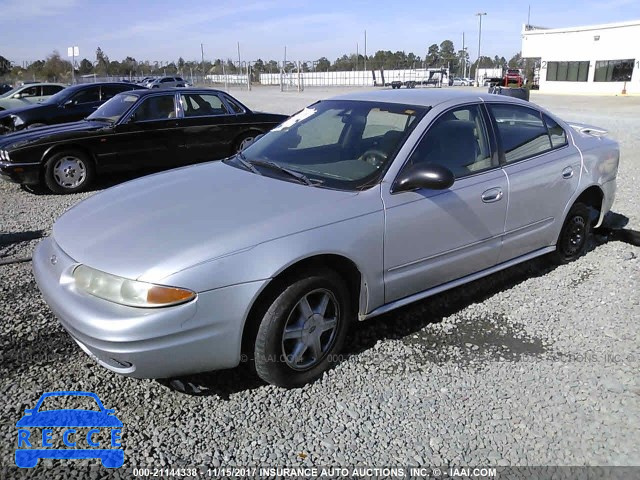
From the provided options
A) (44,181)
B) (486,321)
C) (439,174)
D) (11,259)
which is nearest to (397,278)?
(439,174)

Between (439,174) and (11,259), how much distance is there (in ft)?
13.3

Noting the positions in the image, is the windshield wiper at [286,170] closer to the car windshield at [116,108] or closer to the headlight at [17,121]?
the car windshield at [116,108]

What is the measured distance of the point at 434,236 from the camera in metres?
3.52

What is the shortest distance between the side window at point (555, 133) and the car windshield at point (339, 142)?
146 cm

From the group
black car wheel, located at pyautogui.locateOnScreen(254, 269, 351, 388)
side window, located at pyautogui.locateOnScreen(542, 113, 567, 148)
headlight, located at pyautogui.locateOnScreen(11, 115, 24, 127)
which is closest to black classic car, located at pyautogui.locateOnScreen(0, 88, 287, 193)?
headlight, located at pyautogui.locateOnScreen(11, 115, 24, 127)

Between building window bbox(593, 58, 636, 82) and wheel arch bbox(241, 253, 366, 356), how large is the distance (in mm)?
44771

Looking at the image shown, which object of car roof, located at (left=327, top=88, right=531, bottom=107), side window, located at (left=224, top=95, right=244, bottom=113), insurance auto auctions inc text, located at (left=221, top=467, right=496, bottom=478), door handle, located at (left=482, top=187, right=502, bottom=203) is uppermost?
car roof, located at (left=327, top=88, right=531, bottom=107)

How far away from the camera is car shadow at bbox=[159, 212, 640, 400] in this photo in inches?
123

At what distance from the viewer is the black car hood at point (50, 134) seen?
7.60 meters

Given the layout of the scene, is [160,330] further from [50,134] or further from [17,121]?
[17,121]

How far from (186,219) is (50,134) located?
231 inches

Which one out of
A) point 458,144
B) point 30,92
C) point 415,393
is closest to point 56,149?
point 458,144

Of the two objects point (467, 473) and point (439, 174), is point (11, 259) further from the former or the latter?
point (467, 473)

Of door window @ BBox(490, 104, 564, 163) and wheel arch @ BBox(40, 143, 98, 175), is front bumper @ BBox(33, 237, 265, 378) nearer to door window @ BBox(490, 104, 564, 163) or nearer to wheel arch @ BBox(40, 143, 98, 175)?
door window @ BBox(490, 104, 564, 163)
